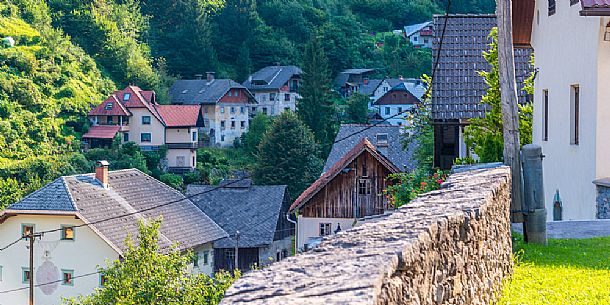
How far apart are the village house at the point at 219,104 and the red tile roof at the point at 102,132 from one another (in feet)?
30.8

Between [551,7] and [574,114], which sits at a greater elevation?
[551,7]

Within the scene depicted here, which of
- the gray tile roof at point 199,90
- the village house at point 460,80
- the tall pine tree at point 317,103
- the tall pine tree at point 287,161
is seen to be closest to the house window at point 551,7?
the village house at point 460,80

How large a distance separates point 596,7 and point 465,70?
373 inches

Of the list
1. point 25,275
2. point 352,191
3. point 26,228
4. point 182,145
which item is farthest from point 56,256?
point 182,145

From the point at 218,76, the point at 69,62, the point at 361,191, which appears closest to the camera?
the point at 361,191

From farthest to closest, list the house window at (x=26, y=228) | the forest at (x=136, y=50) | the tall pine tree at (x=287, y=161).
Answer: the forest at (x=136, y=50) < the tall pine tree at (x=287, y=161) < the house window at (x=26, y=228)

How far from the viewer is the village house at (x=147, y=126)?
69.6 meters

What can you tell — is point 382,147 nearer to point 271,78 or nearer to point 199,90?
point 199,90

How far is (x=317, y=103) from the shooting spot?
73625mm

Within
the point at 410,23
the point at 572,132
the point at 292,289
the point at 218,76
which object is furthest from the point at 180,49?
the point at 292,289

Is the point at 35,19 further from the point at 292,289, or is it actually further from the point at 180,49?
the point at 292,289

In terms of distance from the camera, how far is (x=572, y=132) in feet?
55.1

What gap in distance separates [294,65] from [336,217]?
65146 mm

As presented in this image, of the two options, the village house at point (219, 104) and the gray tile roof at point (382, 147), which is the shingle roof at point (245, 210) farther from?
the village house at point (219, 104)
